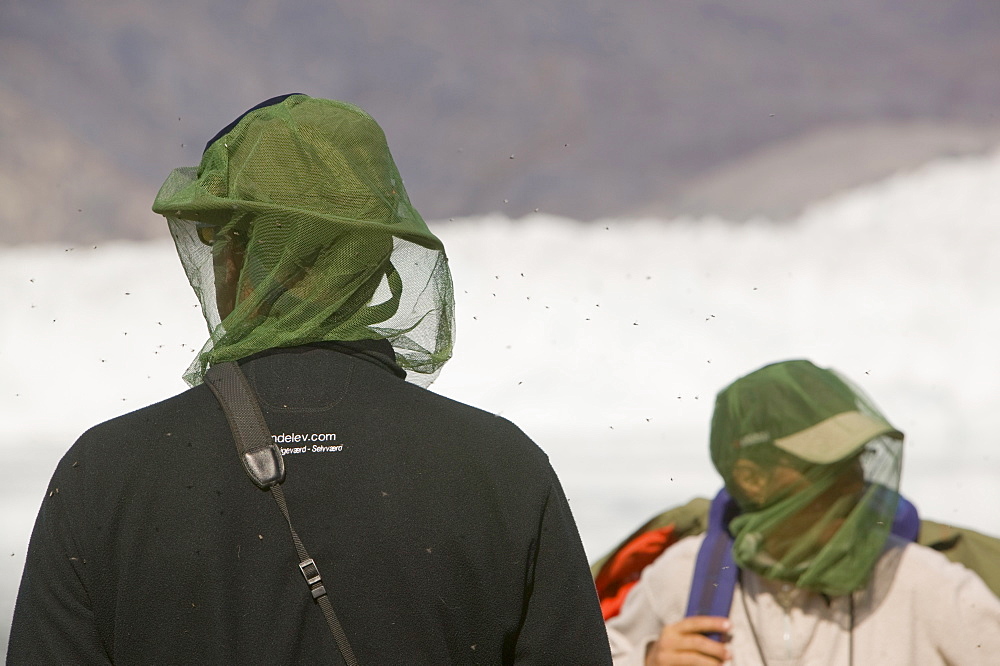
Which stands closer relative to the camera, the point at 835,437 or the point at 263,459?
the point at 263,459

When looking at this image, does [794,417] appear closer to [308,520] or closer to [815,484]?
[815,484]

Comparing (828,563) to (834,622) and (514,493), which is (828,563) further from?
(514,493)

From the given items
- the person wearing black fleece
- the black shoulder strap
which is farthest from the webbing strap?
the black shoulder strap

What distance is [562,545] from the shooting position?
34.8 inches

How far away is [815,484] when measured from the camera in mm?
1851

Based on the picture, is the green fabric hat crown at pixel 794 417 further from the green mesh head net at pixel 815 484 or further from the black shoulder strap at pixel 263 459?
the black shoulder strap at pixel 263 459

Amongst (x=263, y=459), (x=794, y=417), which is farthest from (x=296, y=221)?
(x=794, y=417)

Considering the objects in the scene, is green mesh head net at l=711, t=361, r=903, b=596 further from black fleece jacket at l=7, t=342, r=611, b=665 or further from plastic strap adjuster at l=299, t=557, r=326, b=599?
plastic strap adjuster at l=299, t=557, r=326, b=599

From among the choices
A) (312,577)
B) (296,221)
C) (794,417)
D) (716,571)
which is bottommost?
(716,571)

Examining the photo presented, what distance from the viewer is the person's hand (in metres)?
1.90

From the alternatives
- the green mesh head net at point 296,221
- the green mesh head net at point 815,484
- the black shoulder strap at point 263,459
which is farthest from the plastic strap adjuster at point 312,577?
the green mesh head net at point 815,484

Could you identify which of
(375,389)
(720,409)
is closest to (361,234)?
(375,389)

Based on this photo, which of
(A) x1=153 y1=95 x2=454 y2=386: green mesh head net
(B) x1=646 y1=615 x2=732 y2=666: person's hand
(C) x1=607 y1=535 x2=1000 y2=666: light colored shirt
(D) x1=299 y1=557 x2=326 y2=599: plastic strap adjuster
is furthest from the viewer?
(B) x1=646 y1=615 x2=732 y2=666: person's hand

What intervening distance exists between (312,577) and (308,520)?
0.05m
